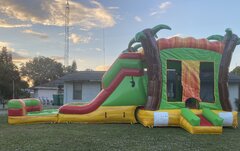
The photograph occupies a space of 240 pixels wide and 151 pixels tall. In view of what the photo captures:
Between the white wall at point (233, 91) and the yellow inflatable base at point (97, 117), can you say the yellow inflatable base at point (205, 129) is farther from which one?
the white wall at point (233, 91)

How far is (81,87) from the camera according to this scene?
2398cm

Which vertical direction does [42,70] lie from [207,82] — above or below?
above

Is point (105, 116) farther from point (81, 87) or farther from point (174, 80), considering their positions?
point (81, 87)

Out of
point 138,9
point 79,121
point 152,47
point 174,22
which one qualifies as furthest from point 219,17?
point 79,121

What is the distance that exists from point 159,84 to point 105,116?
242 centimetres

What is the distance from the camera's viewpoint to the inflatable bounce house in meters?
12.5

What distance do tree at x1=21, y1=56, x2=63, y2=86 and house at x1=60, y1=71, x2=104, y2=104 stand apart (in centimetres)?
4761

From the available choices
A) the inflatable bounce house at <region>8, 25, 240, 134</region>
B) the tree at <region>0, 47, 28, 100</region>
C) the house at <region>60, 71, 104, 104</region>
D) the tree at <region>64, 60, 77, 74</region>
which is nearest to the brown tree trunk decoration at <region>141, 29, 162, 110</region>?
the inflatable bounce house at <region>8, 25, 240, 134</region>

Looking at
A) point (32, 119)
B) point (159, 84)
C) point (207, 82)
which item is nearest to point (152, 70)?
point (159, 84)

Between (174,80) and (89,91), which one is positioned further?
(89,91)

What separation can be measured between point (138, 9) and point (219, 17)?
4.34 meters

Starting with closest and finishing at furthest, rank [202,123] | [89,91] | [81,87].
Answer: [202,123] < [89,91] < [81,87]

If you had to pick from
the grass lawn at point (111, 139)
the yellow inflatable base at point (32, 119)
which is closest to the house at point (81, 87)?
the yellow inflatable base at point (32, 119)

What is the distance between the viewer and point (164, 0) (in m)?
16.3
